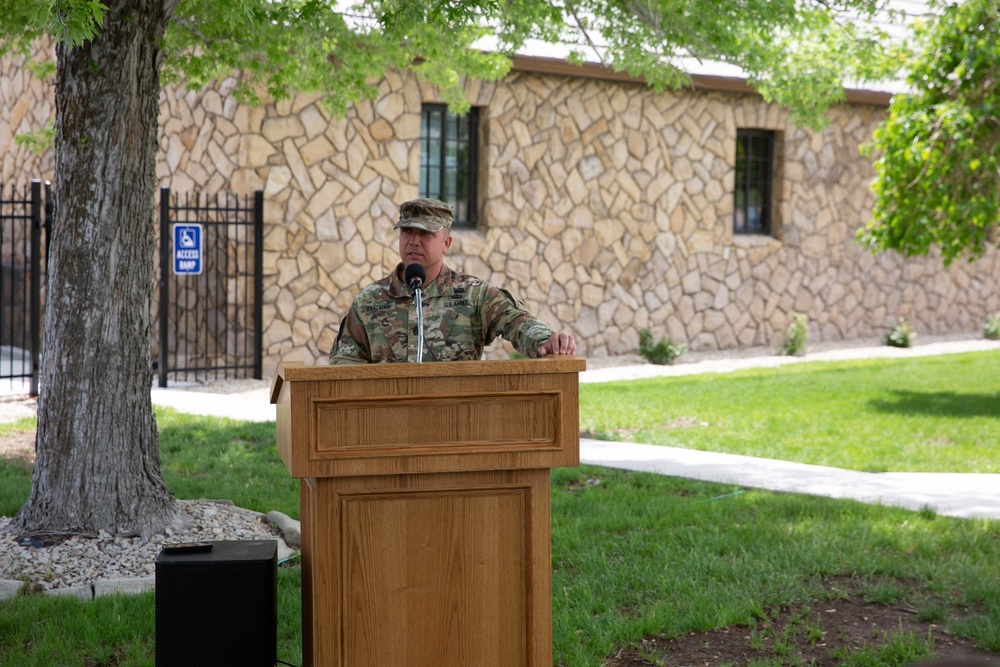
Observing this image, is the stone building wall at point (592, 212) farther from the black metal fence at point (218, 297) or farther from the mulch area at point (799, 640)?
the mulch area at point (799, 640)

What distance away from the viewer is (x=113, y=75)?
19.8ft

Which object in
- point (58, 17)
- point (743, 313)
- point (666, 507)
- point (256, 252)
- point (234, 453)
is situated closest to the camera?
point (58, 17)

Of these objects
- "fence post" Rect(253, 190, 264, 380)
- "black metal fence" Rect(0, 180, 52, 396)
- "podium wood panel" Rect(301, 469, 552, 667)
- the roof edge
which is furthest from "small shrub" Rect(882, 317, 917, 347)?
"podium wood panel" Rect(301, 469, 552, 667)

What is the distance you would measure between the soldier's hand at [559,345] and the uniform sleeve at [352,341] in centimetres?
92

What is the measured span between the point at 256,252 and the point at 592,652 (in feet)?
29.8

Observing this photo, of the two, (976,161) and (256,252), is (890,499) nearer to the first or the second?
(976,161)

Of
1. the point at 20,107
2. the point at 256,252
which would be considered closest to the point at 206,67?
the point at 256,252

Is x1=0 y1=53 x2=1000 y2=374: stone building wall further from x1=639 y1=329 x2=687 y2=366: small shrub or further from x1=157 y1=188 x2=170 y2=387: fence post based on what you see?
x1=157 y1=188 x2=170 y2=387: fence post

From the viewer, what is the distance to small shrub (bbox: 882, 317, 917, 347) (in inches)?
747

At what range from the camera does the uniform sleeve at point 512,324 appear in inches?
162

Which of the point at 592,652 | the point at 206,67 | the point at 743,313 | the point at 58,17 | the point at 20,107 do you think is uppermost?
the point at 20,107

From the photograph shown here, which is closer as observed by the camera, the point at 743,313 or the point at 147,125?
the point at 147,125

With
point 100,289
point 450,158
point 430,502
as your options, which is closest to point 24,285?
point 450,158

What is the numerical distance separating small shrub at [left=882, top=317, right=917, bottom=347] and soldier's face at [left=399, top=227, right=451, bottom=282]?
16095mm
